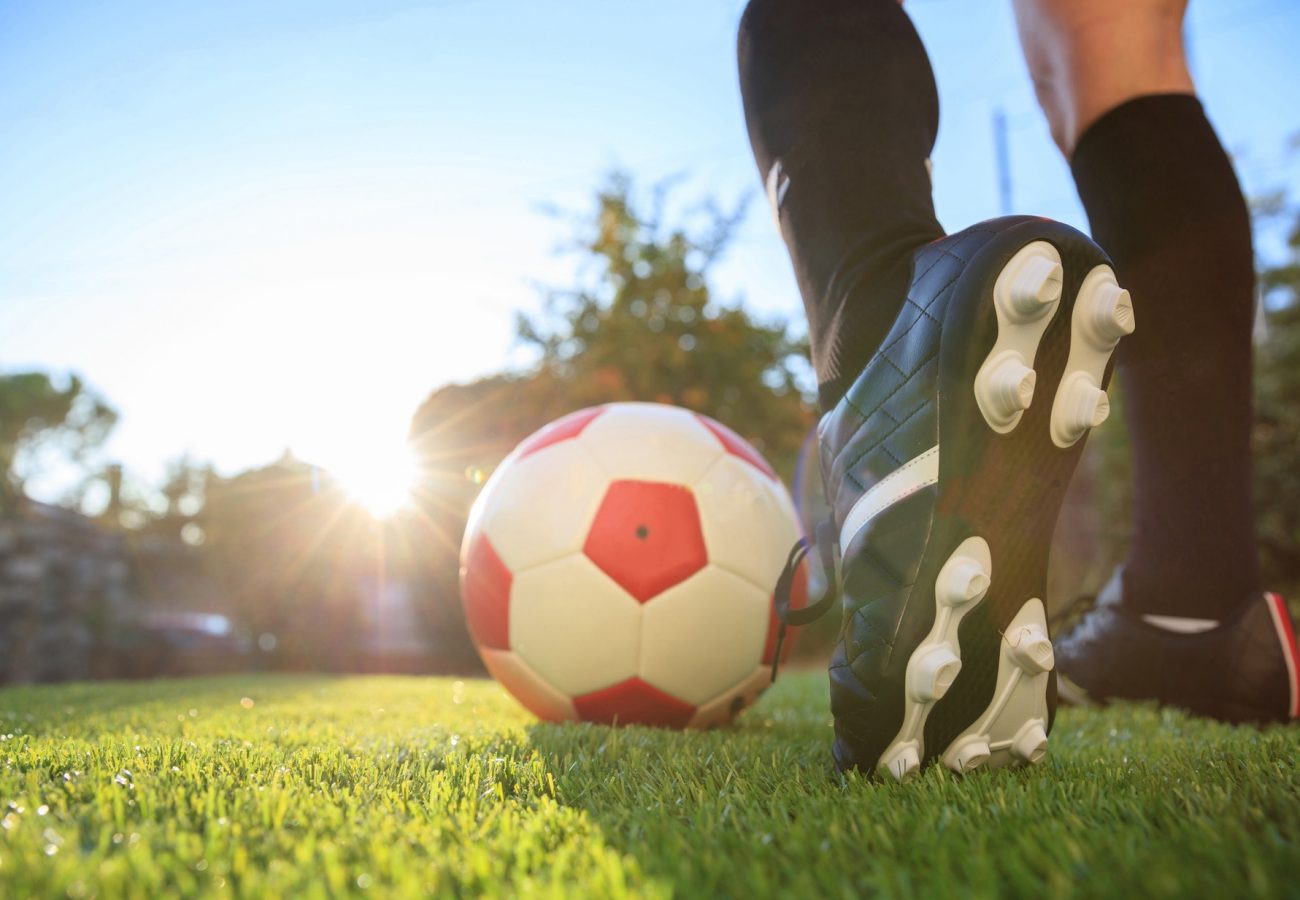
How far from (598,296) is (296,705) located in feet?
23.2

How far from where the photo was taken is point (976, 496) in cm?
104

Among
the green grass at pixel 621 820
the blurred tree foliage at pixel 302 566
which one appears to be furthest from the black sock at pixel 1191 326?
the blurred tree foliage at pixel 302 566

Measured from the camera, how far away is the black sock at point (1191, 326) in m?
1.61

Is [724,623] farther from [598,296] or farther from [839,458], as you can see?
[598,296]

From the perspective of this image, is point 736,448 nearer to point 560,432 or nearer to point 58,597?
point 560,432

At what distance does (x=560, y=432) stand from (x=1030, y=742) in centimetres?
138

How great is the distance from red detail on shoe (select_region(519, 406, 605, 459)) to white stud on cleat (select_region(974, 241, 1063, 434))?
128 centimetres

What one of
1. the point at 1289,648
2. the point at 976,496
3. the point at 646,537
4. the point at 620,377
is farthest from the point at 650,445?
the point at 620,377

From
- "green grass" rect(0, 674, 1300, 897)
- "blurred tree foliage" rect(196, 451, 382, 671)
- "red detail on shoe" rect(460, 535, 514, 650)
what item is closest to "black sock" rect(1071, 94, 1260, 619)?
"green grass" rect(0, 674, 1300, 897)

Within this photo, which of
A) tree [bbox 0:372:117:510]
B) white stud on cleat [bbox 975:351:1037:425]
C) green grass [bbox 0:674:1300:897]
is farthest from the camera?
tree [bbox 0:372:117:510]

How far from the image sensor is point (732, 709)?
2.01 m

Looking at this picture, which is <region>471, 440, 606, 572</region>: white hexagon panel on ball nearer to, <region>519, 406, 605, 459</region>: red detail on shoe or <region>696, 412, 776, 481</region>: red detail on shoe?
<region>519, 406, 605, 459</region>: red detail on shoe

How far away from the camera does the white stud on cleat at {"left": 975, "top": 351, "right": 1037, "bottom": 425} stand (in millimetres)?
997

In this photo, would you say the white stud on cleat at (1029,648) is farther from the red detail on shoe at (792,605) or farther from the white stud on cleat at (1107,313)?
the red detail on shoe at (792,605)
